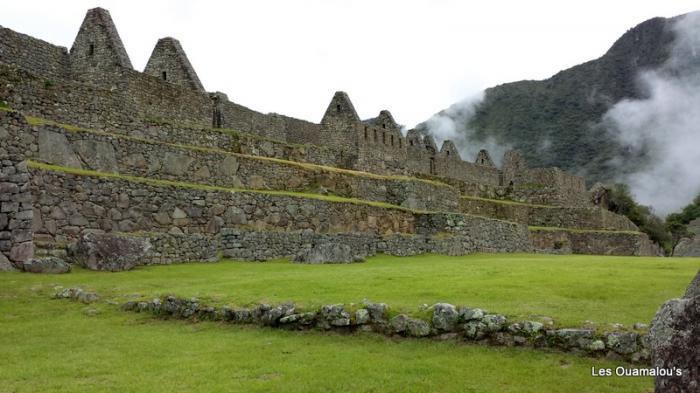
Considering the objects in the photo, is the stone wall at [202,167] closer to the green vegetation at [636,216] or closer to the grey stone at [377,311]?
the grey stone at [377,311]

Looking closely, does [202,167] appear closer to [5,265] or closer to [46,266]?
[46,266]

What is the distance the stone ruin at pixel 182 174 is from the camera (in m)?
15.9

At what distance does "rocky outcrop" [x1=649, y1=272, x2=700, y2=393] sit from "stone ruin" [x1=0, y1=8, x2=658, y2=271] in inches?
503

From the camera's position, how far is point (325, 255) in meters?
18.1

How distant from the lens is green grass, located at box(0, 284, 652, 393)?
6707 millimetres

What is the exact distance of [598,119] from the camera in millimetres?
86438

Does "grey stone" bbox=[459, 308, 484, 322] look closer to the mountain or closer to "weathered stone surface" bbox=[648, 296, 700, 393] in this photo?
"weathered stone surface" bbox=[648, 296, 700, 393]

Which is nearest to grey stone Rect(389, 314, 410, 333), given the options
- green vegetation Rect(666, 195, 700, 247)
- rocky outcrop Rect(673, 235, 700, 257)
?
rocky outcrop Rect(673, 235, 700, 257)

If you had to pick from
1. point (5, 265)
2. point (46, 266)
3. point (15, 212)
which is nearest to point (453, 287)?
point (46, 266)

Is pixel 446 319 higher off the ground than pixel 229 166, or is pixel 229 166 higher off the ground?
pixel 229 166

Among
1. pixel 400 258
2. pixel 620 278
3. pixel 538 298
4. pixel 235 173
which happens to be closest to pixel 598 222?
pixel 400 258

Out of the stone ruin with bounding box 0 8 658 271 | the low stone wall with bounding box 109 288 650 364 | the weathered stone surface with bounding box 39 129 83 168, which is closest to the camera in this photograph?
the low stone wall with bounding box 109 288 650 364

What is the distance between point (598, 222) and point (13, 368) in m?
37.4

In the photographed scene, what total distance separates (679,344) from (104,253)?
13227mm
